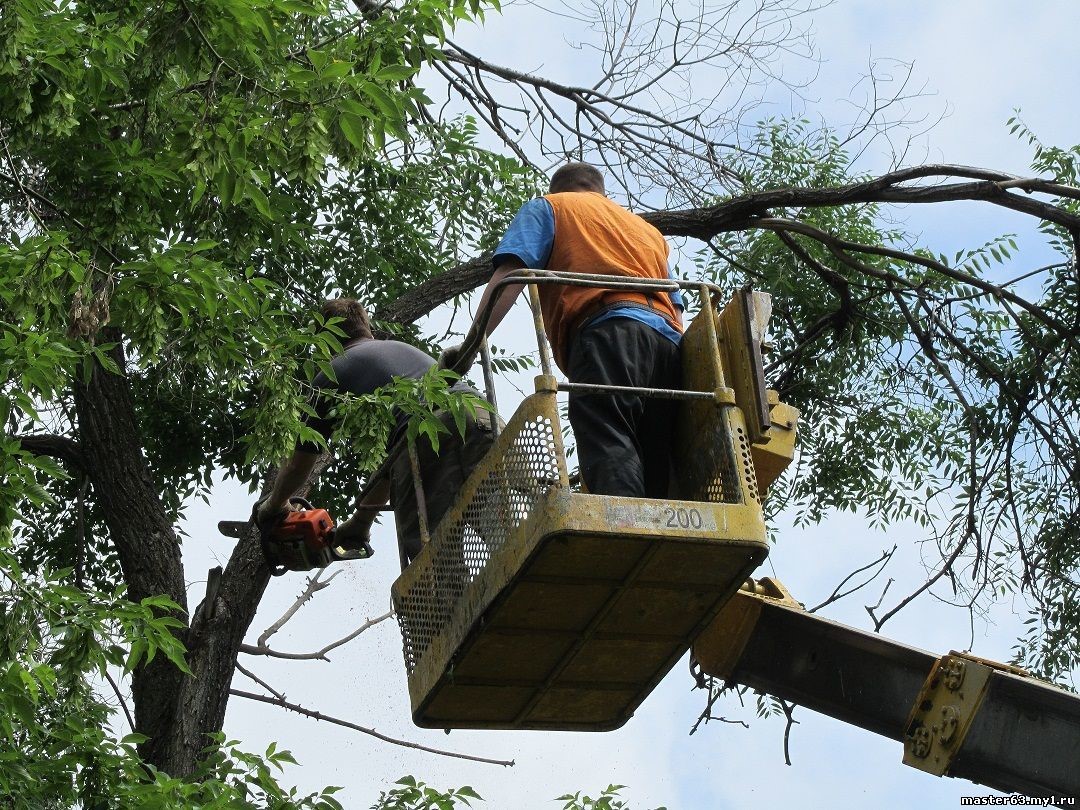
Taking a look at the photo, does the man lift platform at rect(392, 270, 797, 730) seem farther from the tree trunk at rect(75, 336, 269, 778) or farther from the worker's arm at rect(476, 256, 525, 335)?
the tree trunk at rect(75, 336, 269, 778)

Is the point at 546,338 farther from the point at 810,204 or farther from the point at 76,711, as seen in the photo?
the point at 810,204

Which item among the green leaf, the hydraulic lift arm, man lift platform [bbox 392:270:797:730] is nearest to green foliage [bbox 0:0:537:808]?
the green leaf

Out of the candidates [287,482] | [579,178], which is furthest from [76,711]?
[579,178]

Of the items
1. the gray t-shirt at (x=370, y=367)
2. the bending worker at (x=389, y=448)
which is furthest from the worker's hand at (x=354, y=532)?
the gray t-shirt at (x=370, y=367)

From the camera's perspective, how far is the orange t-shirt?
18.1 feet

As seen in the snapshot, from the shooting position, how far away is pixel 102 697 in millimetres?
7992

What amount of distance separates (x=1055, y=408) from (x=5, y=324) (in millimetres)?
5348

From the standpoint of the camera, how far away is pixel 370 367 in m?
6.79

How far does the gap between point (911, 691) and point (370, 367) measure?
2729 mm

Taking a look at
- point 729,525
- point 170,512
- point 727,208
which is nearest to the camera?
point 729,525

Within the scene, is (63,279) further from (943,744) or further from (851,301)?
(851,301)

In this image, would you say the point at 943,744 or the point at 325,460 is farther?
the point at 325,460

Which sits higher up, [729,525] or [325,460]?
[325,460]

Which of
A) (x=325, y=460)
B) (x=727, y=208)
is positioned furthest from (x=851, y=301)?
(x=325, y=460)
